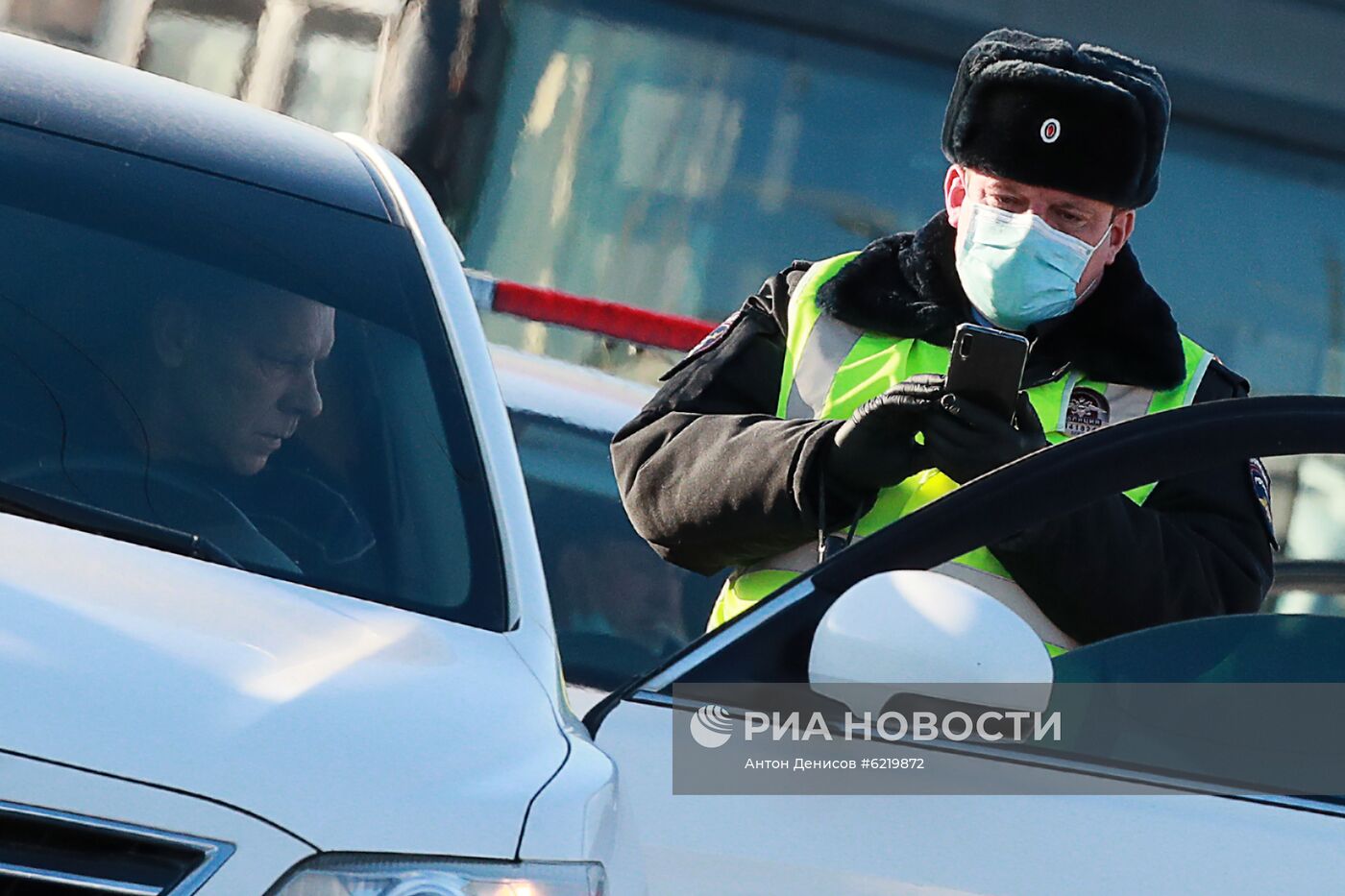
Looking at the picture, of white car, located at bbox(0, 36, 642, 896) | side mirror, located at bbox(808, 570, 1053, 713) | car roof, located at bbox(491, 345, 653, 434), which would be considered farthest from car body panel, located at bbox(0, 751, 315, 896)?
car roof, located at bbox(491, 345, 653, 434)

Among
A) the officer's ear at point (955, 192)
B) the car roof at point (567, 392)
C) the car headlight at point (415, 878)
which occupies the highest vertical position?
the officer's ear at point (955, 192)

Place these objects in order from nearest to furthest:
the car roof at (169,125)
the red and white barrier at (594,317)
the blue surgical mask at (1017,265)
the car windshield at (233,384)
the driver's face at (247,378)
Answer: the car windshield at (233,384), the driver's face at (247,378), the car roof at (169,125), the blue surgical mask at (1017,265), the red and white barrier at (594,317)

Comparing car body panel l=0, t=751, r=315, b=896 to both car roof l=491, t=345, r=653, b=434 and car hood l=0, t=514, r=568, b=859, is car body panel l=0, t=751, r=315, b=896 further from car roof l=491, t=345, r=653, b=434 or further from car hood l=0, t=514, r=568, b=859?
car roof l=491, t=345, r=653, b=434

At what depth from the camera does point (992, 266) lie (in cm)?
294

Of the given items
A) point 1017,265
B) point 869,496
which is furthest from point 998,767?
point 1017,265

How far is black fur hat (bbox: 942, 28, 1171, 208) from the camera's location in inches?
118

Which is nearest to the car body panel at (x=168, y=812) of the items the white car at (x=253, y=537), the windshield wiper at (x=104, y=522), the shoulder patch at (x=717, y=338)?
the white car at (x=253, y=537)

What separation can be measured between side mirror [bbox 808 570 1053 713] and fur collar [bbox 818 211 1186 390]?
878mm

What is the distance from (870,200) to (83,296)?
6.90 meters

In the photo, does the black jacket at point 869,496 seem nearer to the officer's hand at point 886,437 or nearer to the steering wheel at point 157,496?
the officer's hand at point 886,437

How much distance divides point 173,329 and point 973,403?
0.92 metres

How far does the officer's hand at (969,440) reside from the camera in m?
2.52

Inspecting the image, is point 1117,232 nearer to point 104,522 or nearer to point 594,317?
point 104,522

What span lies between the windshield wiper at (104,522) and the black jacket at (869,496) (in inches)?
31.7
